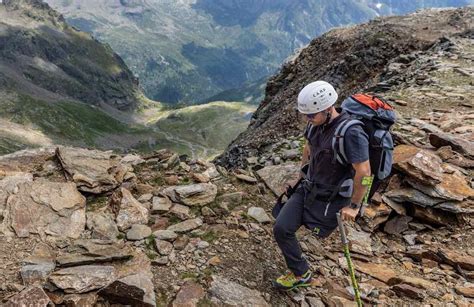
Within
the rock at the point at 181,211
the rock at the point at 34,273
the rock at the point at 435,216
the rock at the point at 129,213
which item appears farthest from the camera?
the rock at the point at 435,216

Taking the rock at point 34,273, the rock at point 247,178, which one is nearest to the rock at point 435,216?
the rock at point 247,178

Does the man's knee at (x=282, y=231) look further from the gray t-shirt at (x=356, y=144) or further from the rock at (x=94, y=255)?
the rock at (x=94, y=255)

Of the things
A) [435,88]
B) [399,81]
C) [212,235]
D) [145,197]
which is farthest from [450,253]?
[399,81]

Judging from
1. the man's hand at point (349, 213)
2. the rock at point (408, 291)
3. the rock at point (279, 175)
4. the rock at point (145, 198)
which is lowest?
the rock at point (145, 198)

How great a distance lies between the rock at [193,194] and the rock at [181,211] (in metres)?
0.27

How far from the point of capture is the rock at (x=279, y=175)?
1511 centimetres

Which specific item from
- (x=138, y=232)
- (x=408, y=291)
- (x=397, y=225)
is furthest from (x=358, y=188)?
(x=138, y=232)

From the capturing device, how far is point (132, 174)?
1503 cm

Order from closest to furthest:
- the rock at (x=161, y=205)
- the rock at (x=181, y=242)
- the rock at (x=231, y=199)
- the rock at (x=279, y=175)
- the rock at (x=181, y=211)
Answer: the rock at (x=181, y=242), the rock at (x=181, y=211), the rock at (x=161, y=205), the rock at (x=231, y=199), the rock at (x=279, y=175)

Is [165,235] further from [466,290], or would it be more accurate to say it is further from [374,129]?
[466,290]

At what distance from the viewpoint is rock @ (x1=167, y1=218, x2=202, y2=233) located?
11.6 meters

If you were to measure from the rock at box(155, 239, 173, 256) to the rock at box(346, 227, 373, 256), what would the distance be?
5150mm

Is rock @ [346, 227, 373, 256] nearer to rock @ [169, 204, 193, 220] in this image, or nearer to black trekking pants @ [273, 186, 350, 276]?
black trekking pants @ [273, 186, 350, 276]

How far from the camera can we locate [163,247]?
421 inches
